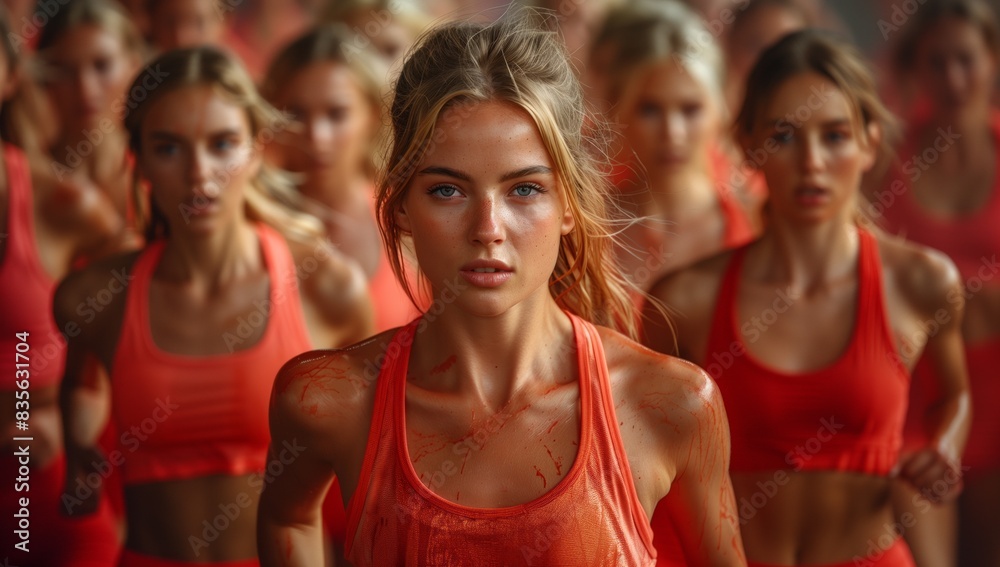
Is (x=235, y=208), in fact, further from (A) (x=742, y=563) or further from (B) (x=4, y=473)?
(A) (x=742, y=563)

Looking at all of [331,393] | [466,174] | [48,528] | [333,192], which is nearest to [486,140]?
[466,174]

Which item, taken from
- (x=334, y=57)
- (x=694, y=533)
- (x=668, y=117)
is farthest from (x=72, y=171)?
(x=694, y=533)

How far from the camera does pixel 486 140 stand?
1.74 metres

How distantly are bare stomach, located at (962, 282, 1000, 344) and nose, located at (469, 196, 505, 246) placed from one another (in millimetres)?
2583

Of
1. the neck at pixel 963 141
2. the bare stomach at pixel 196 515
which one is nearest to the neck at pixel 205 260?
the bare stomach at pixel 196 515

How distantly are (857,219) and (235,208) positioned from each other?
5.01 feet

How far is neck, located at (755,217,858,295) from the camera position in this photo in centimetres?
267

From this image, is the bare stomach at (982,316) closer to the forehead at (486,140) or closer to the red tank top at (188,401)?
the red tank top at (188,401)

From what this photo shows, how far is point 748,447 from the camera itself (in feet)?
8.50

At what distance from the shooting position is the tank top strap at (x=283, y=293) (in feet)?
9.14

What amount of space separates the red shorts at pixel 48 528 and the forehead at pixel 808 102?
198cm

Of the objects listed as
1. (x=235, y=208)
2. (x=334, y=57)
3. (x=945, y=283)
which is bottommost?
(x=945, y=283)

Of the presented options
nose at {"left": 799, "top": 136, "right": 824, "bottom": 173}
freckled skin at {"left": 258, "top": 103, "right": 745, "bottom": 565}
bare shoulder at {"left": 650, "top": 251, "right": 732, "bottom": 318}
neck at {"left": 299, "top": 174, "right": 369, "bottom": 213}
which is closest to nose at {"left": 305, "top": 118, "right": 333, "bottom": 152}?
neck at {"left": 299, "top": 174, "right": 369, "bottom": 213}

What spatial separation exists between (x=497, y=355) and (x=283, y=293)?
3.61ft
